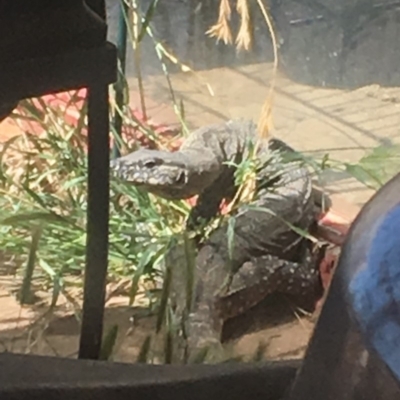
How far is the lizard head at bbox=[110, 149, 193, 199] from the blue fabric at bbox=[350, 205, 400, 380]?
98cm

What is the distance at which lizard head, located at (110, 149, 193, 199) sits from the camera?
4.51ft

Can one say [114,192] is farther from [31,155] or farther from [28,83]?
[28,83]

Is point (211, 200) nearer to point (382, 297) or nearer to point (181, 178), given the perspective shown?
point (181, 178)

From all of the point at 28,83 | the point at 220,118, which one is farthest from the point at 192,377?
the point at 220,118

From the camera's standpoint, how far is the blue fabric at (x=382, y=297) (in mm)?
379

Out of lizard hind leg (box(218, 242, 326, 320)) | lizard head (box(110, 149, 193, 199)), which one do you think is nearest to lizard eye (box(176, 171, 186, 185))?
lizard head (box(110, 149, 193, 199))

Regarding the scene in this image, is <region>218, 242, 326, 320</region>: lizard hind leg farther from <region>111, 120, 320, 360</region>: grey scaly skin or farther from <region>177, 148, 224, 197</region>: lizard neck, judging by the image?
<region>177, 148, 224, 197</region>: lizard neck

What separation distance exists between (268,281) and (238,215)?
11 centimetres

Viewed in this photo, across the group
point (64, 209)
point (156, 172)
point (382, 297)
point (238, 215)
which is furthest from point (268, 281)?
point (382, 297)

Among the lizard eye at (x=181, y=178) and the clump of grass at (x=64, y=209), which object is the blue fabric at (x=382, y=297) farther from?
the lizard eye at (x=181, y=178)

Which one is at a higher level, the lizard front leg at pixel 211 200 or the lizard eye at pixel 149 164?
the lizard eye at pixel 149 164

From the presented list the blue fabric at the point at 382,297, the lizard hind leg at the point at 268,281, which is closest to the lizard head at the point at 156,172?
the lizard hind leg at the point at 268,281

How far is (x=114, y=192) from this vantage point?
148 centimetres

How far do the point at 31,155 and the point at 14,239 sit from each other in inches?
7.0
